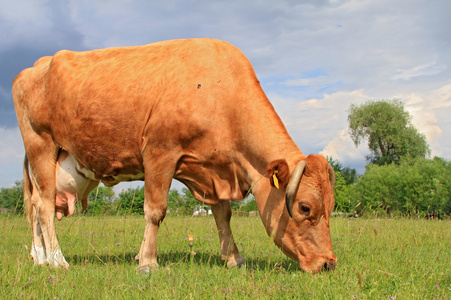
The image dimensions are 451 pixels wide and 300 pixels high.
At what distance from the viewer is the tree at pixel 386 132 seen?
57.2 meters

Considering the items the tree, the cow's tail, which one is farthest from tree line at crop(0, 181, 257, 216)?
the tree

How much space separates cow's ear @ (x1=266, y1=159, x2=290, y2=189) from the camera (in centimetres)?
454

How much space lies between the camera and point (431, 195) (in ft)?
125

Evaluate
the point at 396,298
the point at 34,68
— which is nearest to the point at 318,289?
the point at 396,298

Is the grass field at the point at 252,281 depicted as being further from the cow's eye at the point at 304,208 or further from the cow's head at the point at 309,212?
the cow's eye at the point at 304,208

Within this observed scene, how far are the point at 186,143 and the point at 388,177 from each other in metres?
41.9

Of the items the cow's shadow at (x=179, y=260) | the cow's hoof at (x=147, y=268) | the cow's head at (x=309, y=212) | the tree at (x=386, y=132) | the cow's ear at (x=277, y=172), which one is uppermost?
the tree at (x=386, y=132)

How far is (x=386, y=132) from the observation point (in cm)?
5812

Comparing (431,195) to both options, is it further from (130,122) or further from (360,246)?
(130,122)

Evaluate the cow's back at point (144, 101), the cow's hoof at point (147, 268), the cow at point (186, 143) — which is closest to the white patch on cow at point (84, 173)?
the cow at point (186, 143)

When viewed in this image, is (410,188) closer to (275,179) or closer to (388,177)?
(388,177)

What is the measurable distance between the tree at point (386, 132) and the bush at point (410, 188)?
13.0m

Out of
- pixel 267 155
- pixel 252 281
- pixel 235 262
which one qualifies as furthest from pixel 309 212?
pixel 235 262

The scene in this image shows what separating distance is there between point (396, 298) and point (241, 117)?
2.75m
